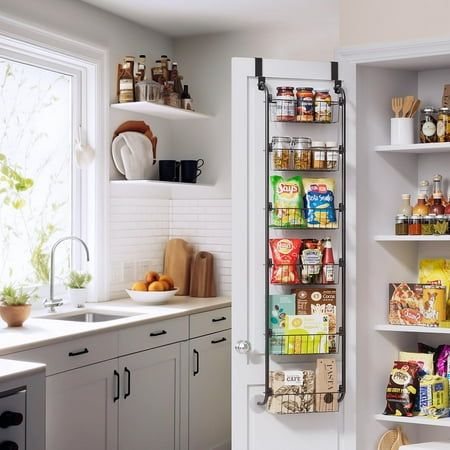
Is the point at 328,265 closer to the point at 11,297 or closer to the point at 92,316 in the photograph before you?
the point at 11,297

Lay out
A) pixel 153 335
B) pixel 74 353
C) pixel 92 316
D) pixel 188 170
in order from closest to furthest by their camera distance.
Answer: pixel 74 353 < pixel 153 335 < pixel 92 316 < pixel 188 170

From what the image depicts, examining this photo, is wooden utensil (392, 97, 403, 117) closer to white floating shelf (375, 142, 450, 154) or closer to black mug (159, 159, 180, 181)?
white floating shelf (375, 142, 450, 154)

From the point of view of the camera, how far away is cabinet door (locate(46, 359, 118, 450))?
127 inches

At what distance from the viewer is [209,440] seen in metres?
4.41

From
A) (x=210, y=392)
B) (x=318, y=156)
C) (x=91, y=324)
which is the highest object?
(x=318, y=156)

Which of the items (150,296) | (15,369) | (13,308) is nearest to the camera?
(15,369)

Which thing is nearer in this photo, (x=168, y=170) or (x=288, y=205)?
(x=288, y=205)

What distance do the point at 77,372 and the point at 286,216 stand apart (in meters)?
1.21

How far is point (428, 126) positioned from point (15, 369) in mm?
1807

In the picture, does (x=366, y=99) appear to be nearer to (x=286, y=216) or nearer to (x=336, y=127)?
(x=336, y=127)

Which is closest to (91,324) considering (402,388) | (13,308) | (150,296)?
(13,308)

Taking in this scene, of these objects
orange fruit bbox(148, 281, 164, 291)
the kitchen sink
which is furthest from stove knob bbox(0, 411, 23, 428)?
orange fruit bbox(148, 281, 164, 291)

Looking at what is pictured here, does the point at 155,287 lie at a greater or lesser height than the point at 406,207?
lesser

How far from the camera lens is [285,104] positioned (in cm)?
288
